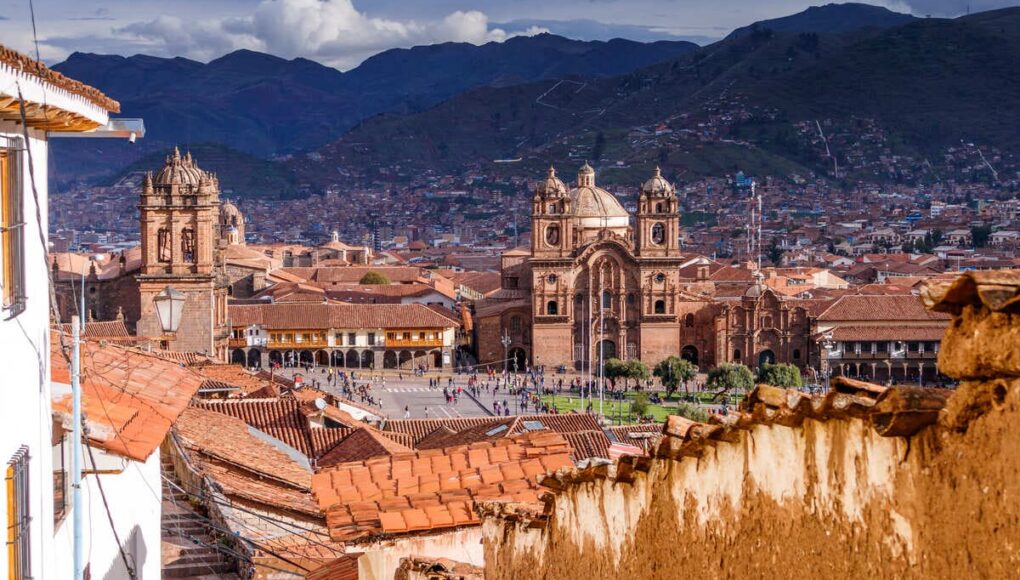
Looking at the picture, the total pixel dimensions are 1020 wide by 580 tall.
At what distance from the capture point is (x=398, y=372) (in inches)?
2152

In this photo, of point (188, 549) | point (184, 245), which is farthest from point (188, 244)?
point (188, 549)

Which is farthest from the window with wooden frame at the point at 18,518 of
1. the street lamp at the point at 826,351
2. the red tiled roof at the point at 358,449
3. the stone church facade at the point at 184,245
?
the street lamp at the point at 826,351

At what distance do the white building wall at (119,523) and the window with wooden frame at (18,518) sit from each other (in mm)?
464

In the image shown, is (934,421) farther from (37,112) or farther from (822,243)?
(822,243)

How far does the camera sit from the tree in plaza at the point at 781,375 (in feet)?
163

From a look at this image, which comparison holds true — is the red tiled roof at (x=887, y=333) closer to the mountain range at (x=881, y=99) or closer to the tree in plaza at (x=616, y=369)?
the tree in plaza at (x=616, y=369)

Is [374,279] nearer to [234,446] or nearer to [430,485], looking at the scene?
[234,446]

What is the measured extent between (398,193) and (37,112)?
181 meters

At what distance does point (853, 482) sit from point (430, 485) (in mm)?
5764

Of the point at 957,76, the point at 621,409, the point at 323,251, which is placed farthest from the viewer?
the point at 957,76

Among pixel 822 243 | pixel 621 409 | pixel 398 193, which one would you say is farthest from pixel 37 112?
pixel 398 193

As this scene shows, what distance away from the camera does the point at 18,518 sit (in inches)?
165

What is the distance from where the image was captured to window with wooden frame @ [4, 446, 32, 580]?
13.4ft

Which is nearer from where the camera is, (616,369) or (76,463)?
(76,463)
